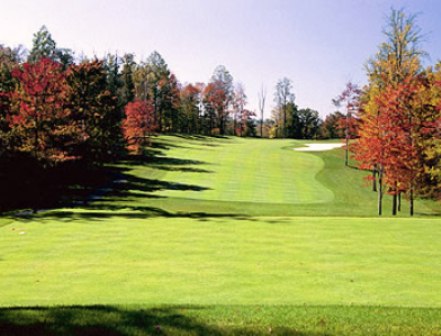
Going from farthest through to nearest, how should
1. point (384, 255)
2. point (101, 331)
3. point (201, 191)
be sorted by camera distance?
point (201, 191)
point (384, 255)
point (101, 331)

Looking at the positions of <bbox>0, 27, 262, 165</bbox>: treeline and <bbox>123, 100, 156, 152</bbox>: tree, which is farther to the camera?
<bbox>123, 100, 156, 152</bbox>: tree

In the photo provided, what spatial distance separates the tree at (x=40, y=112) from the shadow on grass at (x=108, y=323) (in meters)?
23.2

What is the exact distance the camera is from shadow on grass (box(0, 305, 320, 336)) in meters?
6.44

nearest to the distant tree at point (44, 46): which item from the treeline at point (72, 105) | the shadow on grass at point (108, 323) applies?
the treeline at point (72, 105)

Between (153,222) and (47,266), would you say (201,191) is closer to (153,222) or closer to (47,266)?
(153,222)

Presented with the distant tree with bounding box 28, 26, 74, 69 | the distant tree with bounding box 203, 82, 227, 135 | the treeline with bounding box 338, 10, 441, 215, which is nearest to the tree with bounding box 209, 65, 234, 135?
the distant tree with bounding box 203, 82, 227, 135

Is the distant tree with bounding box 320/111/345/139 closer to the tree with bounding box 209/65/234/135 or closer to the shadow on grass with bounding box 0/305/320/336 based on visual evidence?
the tree with bounding box 209/65/234/135

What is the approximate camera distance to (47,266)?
10883mm

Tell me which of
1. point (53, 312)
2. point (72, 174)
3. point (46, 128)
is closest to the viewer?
point (53, 312)

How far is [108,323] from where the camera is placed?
6.76 meters

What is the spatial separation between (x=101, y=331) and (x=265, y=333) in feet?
7.98

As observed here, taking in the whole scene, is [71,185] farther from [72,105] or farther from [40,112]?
[40,112]

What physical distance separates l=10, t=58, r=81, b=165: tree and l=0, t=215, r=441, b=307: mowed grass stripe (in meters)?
13.3

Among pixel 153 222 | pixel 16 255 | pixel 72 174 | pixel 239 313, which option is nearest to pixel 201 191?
pixel 72 174
